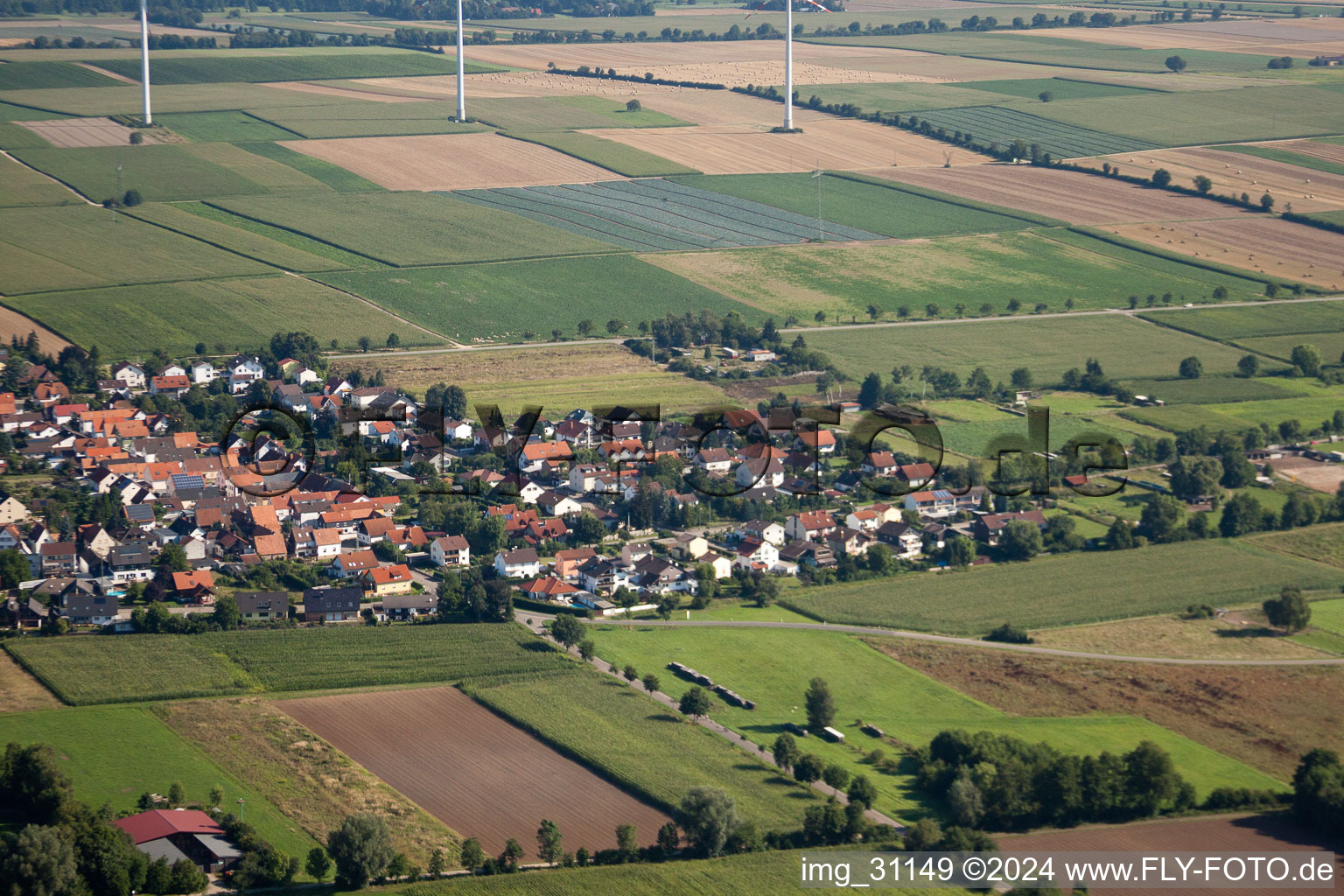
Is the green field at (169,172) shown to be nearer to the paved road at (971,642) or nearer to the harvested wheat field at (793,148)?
the harvested wheat field at (793,148)

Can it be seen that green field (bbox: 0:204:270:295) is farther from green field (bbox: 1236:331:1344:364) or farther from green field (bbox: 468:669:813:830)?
green field (bbox: 1236:331:1344:364)

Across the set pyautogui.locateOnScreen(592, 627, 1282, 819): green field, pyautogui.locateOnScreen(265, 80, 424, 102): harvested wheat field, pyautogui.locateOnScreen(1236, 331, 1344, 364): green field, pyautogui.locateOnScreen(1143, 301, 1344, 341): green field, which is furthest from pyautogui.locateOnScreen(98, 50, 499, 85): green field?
pyautogui.locateOnScreen(592, 627, 1282, 819): green field

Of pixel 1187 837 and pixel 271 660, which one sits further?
pixel 271 660

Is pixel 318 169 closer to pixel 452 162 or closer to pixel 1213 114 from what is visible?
pixel 452 162

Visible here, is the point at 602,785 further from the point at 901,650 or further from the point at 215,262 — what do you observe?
the point at 215,262

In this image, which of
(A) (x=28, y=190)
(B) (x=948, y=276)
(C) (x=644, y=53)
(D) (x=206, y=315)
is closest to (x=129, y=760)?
(D) (x=206, y=315)

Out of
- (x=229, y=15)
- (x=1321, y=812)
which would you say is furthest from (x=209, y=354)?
(x=229, y=15)

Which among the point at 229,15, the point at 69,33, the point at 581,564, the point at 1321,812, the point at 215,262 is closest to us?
the point at 1321,812
